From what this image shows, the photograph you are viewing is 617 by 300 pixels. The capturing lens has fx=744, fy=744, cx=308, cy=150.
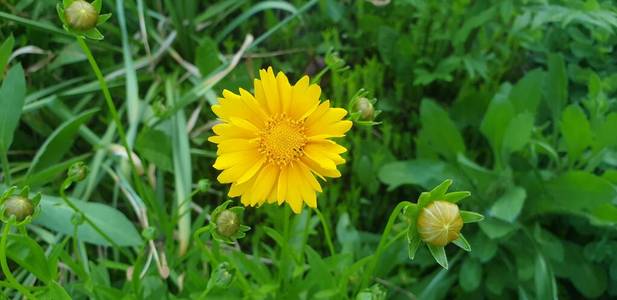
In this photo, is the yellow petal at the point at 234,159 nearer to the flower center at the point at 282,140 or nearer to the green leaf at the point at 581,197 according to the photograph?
the flower center at the point at 282,140

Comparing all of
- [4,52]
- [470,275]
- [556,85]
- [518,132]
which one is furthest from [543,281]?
[4,52]

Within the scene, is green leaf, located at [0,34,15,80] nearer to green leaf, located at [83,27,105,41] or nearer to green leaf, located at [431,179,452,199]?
green leaf, located at [83,27,105,41]

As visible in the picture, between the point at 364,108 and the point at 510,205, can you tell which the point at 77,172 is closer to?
the point at 364,108

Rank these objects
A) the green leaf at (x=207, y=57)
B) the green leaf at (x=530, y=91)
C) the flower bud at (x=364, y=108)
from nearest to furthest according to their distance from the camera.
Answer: the flower bud at (x=364, y=108)
the green leaf at (x=530, y=91)
the green leaf at (x=207, y=57)

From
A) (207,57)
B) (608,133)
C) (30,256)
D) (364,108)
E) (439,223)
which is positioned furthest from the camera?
(207,57)

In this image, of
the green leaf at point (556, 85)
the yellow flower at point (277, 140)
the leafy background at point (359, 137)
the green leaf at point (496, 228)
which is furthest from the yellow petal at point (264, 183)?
the green leaf at point (556, 85)

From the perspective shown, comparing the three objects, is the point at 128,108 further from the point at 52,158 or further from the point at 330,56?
the point at 330,56
